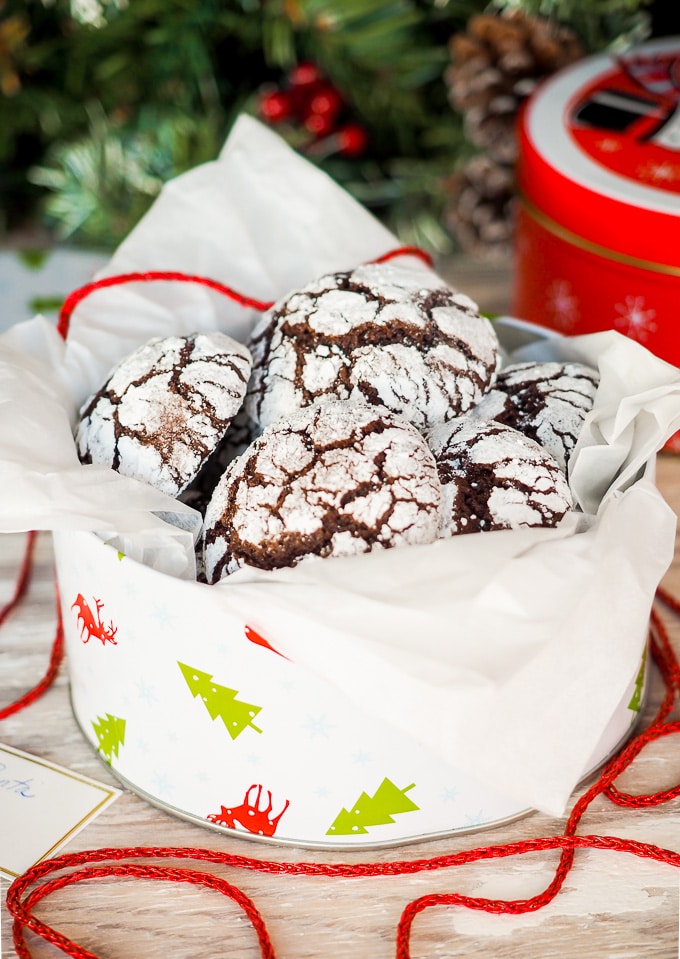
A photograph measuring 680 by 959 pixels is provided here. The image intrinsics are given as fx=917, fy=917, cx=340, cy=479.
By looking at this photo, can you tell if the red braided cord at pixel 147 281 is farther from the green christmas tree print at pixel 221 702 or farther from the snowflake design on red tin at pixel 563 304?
the green christmas tree print at pixel 221 702

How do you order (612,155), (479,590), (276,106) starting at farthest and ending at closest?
(276,106), (612,155), (479,590)

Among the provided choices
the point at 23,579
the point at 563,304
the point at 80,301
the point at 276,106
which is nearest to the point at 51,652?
the point at 23,579

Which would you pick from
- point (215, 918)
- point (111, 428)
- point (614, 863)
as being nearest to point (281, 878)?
point (215, 918)

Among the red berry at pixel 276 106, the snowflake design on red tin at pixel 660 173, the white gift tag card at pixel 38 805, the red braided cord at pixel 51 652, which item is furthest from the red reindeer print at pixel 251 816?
the red berry at pixel 276 106

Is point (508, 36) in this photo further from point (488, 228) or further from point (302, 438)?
point (302, 438)

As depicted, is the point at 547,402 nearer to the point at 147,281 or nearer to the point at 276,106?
the point at 147,281

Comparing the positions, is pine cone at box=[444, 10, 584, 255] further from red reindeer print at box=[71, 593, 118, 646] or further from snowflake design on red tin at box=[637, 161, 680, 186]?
red reindeer print at box=[71, 593, 118, 646]

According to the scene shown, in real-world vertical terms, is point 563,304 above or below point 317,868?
above
